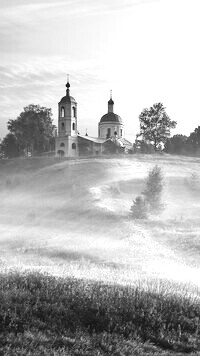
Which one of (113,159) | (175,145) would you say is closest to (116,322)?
(113,159)

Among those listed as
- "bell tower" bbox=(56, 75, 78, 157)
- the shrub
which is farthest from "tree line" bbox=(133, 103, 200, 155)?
the shrub

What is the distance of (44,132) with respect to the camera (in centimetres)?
10375

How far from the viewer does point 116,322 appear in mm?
10391

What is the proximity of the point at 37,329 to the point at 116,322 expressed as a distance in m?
2.08

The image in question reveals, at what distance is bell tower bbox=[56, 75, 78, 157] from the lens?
315 ft

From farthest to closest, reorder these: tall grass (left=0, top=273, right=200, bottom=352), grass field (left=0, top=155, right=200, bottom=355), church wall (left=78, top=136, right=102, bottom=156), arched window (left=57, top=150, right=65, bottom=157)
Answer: church wall (left=78, top=136, right=102, bottom=156), arched window (left=57, top=150, right=65, bottom=157), grass field (left=0, top=155, right=200, bottom=355), tall grass (left=0, top=273, right=200, bottom=352)

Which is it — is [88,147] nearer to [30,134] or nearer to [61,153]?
[61,153]

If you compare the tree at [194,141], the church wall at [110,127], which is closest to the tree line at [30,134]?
the church wall at [110,127]

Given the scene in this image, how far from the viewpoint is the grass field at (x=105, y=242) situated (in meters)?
10.1

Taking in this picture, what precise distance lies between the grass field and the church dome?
86.9ft

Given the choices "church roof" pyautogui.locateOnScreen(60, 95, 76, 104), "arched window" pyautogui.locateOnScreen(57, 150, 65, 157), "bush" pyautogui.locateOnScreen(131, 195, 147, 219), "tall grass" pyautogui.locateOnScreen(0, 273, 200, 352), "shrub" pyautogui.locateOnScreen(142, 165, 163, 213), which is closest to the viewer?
"tall grass" pyautogui.locateOnScreen(0, 273, 200, 352)

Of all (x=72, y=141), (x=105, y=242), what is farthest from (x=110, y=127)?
(x=105, y=242)

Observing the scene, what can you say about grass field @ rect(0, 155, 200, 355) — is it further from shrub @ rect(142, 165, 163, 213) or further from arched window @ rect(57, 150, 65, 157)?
arched window @ rect(57, 150, 65, 157)

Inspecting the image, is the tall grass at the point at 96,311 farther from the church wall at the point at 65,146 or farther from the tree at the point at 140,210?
the church wall at the point at 65,146
